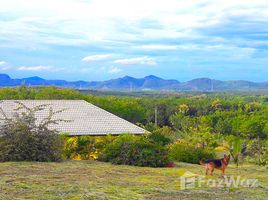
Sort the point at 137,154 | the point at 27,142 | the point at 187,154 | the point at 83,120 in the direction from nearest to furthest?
the point at 27,142 → the point at 137,154 → the point at 187,154 → the point at 83,120

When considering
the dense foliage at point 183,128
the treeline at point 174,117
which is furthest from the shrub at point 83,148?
the treeline at point 174,117

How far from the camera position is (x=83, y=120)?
860 inches

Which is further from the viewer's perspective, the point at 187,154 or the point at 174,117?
the point at 174,117

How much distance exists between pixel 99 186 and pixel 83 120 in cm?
1434

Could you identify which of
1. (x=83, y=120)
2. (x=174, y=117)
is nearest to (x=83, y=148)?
(x=83, y=120)

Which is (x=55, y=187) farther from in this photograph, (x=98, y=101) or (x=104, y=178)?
(x=98, y=101)

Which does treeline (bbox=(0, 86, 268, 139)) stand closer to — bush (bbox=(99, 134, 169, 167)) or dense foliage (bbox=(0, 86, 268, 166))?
dense foliage (bbox=(0, 86, 268, 166))

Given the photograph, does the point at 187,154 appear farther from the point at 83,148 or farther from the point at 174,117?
the point at 174,117

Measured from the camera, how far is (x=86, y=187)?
746cm

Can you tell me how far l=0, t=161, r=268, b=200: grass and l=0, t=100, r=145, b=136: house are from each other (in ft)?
33.7

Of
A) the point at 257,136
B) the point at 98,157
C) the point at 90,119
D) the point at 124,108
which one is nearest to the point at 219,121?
the point at 257,136

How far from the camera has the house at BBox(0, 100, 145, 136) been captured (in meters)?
20.5

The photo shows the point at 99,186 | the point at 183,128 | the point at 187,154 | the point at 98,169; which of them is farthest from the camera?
the point at 183,128

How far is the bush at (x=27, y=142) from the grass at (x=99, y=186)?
1.26 meters
